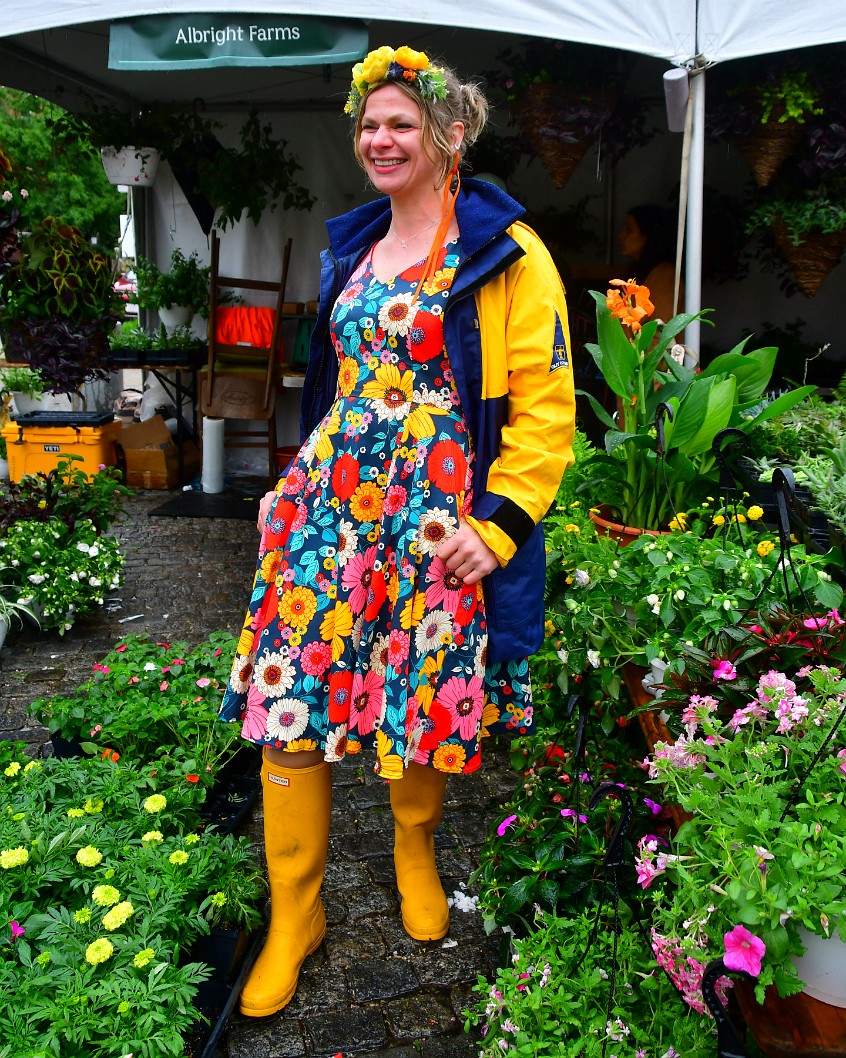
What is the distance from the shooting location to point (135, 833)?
1.96 metres

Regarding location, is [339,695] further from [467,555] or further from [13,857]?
[13,857]

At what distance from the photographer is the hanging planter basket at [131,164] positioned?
599cm

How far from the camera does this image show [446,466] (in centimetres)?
173

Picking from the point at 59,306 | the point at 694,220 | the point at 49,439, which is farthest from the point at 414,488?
the point at 49,439

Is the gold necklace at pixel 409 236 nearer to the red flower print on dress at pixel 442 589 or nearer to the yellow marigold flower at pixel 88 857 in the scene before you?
the red flower print on dress at pixel 442 589

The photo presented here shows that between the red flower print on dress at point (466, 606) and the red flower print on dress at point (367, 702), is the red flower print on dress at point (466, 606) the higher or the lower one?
the higher one

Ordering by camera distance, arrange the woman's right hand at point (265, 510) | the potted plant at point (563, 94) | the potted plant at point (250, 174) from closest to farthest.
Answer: the woman's right hand at point (265, 510) → the potted plant at point (563, 94) → the potted plant at point (250, 174)

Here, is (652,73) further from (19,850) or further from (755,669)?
(19,850)

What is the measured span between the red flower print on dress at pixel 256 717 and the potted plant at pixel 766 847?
770mm

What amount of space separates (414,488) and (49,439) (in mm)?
4430

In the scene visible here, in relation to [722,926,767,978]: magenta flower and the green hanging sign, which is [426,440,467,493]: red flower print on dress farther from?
the green hanging sign

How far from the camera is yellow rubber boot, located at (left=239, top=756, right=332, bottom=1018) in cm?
183

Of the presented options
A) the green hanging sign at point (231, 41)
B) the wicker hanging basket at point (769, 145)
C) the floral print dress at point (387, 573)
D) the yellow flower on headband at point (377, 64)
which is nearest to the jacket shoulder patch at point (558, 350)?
the floral print dress at point (387, 573)

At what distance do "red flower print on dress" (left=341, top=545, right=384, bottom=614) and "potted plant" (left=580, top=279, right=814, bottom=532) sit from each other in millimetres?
894
